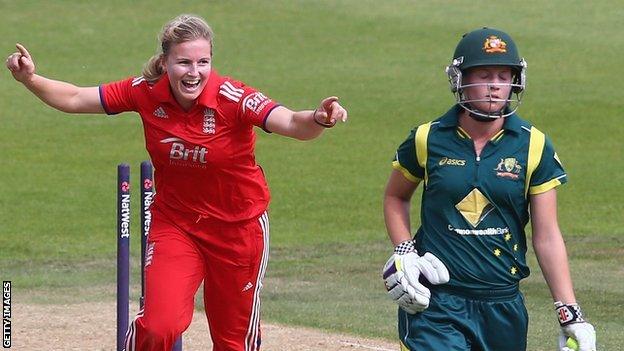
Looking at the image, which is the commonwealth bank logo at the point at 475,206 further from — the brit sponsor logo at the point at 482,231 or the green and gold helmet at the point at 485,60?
the green and gold helmet at the point at 485,60

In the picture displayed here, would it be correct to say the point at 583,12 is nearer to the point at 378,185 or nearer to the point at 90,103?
the point at 378,185

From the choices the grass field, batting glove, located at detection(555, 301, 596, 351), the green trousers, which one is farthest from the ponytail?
the grass field

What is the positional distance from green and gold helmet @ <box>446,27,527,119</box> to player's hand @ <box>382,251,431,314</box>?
686mm

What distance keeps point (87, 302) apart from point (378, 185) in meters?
8.54

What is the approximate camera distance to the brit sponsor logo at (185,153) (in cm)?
688

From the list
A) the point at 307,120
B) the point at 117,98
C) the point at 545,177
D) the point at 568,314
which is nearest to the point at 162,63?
the point at 117,98

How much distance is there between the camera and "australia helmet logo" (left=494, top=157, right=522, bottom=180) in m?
5.78

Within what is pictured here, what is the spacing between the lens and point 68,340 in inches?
385

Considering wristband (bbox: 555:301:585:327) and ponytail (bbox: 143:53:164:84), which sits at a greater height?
ponytail (bbox: 143:53:164:84)

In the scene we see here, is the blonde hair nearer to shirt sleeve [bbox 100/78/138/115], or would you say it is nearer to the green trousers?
shirt sleeve [bbox 100/78/138/115]

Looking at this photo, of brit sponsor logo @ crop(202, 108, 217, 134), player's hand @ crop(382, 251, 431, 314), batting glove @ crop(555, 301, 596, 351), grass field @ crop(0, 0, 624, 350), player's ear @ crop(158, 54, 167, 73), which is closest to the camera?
batting glove @ crop(555, 301, 596, 351)

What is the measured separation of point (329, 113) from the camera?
6324 mm

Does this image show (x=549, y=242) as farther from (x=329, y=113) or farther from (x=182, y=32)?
(x=182, y=32)

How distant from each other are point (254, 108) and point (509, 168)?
5.14 ft
